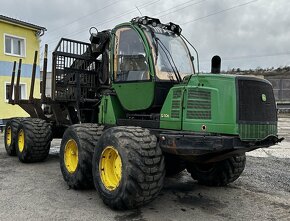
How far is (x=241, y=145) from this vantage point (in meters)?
5.12

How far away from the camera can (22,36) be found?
19844 mm

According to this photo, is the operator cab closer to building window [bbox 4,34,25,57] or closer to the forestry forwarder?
the forestry forwarder

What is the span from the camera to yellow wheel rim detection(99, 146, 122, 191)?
5.69 meters

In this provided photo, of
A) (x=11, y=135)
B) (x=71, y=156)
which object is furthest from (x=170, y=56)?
(x=11, y=135)

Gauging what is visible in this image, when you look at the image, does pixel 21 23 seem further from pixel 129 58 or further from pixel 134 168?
pixel 134 168

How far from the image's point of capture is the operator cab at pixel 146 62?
6.02m

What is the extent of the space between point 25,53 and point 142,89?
1558 centimetres

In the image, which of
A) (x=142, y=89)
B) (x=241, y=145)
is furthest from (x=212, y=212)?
(x=142, y=89)

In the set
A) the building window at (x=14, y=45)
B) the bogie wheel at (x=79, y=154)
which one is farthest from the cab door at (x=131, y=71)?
the building window at (x=14, y=45)

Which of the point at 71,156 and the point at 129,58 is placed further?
the point at 71,156

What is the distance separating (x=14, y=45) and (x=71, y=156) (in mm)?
14498

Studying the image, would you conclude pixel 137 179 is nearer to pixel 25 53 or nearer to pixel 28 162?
pixel 28 162

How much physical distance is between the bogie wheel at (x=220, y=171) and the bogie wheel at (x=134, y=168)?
200 centimetres

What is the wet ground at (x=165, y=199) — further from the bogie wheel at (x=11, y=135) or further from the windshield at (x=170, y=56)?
the windshield at (x=170, y=56)
